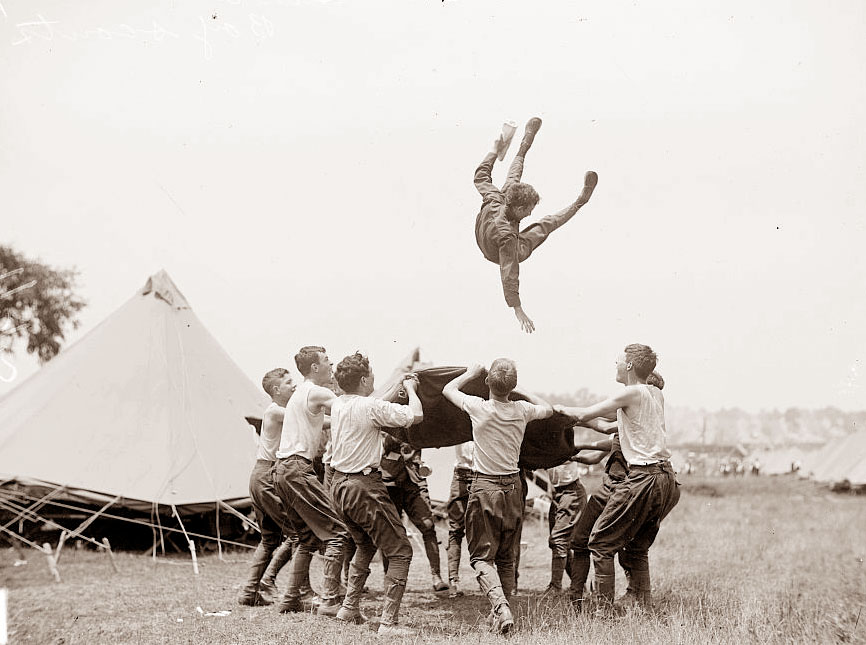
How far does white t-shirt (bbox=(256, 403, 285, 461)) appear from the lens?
6.30m

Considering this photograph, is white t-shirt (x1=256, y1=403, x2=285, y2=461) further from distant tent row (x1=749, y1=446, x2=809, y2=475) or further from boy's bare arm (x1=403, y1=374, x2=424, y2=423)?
distant tent row (x1=749, y1=446, x2=809, y2=475)

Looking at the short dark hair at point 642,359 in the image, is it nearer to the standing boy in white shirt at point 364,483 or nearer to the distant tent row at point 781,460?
the standing boy in white shirt at point 364,483

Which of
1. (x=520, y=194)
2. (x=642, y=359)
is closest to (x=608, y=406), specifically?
(x=642, y=359)

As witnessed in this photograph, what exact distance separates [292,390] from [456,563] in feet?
7.09

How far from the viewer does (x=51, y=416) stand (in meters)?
9.77

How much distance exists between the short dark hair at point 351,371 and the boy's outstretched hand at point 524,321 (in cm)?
118

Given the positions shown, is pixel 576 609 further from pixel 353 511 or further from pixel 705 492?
pixel 705 492

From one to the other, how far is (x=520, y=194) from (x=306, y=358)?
6.49 ft

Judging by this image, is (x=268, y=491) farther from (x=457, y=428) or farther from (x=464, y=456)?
(x=464, y=456)

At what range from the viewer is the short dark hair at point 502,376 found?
532 centimetres

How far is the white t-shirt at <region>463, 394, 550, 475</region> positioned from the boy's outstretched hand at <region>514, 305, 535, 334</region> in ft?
2.33

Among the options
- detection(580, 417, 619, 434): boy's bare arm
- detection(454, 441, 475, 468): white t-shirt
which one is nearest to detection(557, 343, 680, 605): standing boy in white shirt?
detection(580, 417, 619, 434): boy's bare arm

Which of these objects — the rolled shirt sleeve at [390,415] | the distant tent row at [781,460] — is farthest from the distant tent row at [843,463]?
the rolled shirt sleeve at [390,415]

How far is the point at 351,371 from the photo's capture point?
5.54 meters
